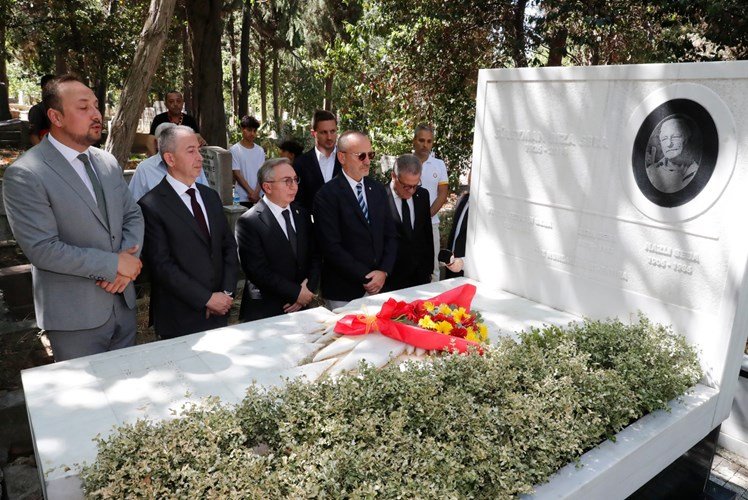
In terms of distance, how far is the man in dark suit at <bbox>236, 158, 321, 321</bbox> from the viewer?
393cm

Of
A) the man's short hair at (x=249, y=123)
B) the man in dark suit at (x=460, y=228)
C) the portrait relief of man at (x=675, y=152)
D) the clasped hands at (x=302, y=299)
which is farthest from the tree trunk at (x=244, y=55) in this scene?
the portrait relief of man at (x=675, y=152)

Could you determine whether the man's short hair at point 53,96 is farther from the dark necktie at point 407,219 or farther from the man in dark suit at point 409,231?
the dark necktie at point 407,219

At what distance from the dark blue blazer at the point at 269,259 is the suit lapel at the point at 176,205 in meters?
0.43

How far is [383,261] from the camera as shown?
440 cm

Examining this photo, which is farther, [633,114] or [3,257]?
[3,257]

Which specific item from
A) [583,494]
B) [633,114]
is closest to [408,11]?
[633,114]

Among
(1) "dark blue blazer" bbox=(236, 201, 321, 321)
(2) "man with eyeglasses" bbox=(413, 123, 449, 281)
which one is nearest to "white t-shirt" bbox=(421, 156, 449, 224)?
(2) "man with eyeglasses" bbox=(413, 123, 449, 281)

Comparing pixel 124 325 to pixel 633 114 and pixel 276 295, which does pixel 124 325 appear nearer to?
pixel 276 295

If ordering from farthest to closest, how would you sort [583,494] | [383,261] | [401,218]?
[401,218] → [383,261] → [583,494]

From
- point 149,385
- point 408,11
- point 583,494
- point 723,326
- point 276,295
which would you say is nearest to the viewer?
point 583,494

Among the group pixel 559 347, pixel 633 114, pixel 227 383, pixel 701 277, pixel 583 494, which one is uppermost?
pixel 633 114

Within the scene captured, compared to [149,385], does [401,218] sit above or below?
above

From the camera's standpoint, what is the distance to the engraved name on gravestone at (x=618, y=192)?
296 cm

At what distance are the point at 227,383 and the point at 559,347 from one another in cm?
165
